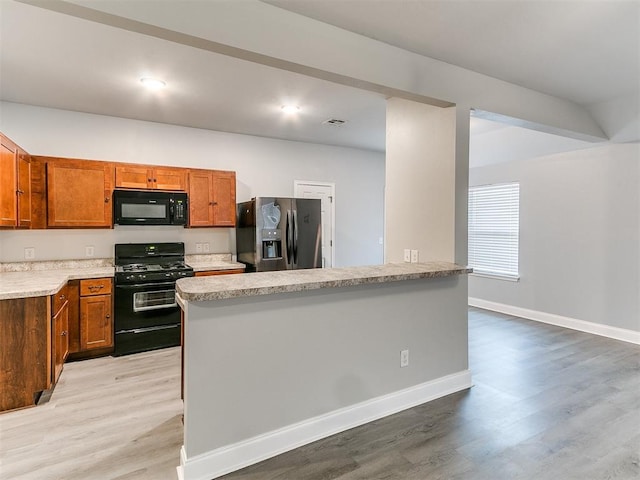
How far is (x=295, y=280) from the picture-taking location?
7.20ft

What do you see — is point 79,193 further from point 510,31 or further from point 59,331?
point 510,31

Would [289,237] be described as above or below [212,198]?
below

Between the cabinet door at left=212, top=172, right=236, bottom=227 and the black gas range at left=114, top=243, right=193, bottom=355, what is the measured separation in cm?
78

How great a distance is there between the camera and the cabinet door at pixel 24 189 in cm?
338

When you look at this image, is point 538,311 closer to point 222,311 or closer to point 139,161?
point 222,311

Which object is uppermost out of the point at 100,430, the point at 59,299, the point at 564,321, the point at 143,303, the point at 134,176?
the point at 134,176

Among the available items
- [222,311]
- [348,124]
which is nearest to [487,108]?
[348,124]

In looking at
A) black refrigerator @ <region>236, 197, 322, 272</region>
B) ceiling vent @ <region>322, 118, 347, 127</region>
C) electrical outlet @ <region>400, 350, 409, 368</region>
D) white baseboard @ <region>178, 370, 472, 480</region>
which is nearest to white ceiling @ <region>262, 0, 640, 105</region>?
ceiling vent @ <region>322, 118, 347, 127</region>

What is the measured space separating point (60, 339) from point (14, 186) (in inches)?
57.8

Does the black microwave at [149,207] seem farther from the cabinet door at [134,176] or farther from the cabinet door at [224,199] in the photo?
the cabinet door at [224,199]

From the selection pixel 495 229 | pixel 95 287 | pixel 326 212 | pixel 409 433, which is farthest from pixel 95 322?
pixel 495 229

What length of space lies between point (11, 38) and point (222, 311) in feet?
8.20

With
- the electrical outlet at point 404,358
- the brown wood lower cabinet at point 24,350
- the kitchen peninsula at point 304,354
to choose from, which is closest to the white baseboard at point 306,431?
the kitchen peninsula at point 304,354

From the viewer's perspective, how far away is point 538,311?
5035 mm
